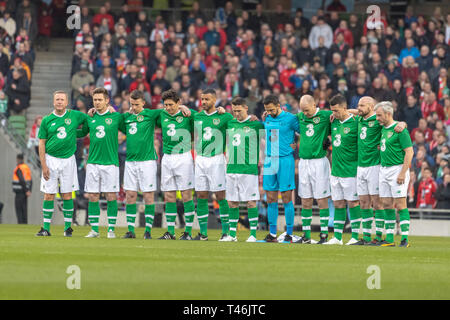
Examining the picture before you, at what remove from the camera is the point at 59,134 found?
17.6m

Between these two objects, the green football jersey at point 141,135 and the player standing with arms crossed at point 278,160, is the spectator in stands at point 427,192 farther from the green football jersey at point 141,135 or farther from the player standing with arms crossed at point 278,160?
the green football jersey at point 141,135

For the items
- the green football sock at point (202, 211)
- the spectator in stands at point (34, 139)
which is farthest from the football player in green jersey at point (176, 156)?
the spectator in stands at point (34, 139)

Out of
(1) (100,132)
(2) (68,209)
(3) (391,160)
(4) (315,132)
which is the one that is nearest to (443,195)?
(4) (315,132)

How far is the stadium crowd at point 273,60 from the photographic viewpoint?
92.4ft

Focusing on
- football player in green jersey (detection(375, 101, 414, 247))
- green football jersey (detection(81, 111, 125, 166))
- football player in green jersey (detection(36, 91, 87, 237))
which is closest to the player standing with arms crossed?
football player in green jersey (detection(375, 101, 414, 247))

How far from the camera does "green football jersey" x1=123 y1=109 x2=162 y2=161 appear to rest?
1748 centimetres

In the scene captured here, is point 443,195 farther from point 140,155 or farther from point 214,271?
point 214,271

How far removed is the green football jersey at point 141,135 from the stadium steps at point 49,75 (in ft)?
40.6

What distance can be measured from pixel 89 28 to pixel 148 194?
46.5ft

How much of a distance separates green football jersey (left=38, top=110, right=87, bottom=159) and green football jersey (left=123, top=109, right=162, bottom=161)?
986 millimetres

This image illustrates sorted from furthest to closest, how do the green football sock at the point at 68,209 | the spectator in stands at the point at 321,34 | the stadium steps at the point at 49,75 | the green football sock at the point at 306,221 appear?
the spectator in stands at the point at 321,34, the stadium steps at the point at 49,75, the green football sock at the point at 68,209, the green football sock at the point at 306,221

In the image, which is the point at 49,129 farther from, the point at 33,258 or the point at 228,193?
the point at 33,258

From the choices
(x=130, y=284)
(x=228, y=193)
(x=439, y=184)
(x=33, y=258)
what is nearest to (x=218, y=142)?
(x=228, y=193)

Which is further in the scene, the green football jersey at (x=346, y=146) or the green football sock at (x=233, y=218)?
the green football sock at (x=233, y=218)
